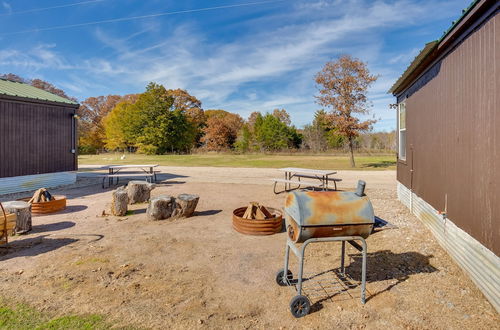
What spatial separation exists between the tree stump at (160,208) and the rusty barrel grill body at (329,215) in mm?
4277

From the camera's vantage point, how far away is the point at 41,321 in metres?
2.80

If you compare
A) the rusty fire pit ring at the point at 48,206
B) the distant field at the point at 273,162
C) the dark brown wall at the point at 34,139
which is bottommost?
the rusty fire pit ring at the point at 48,206

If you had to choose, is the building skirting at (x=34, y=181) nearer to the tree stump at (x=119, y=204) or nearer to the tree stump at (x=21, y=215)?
the tree stump at (x=21, y=215)

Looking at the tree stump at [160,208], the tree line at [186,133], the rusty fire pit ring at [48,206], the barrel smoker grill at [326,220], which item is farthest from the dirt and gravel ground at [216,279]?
the tree line at [186,133]

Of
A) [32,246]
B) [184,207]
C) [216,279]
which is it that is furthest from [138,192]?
[216,279]

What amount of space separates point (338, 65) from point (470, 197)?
64.4 feet

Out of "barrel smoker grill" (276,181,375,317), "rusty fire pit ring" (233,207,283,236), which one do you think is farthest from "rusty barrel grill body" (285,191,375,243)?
"rusty fire pit ring" (233,207,283,236)

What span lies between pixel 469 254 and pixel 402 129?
5726 millimetres

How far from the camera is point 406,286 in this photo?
3570 mm

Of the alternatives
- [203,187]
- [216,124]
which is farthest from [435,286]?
[216,124]

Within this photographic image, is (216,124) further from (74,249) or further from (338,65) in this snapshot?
(74,249)

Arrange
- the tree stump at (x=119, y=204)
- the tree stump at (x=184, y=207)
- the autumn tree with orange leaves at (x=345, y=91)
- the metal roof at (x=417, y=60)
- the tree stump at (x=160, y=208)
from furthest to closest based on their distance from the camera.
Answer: the autumn tree with orange leaves at (x=345, y=91) → the tree stump at (x=119, y=204) → the tree stump at (x=184, y=207) → the tree stump at (x=160, y=208) → the metal roof at (x=417, y=60)

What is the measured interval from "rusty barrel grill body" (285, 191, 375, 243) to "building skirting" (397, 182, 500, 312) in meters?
1.42

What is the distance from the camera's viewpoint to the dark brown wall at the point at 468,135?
3.26 m
